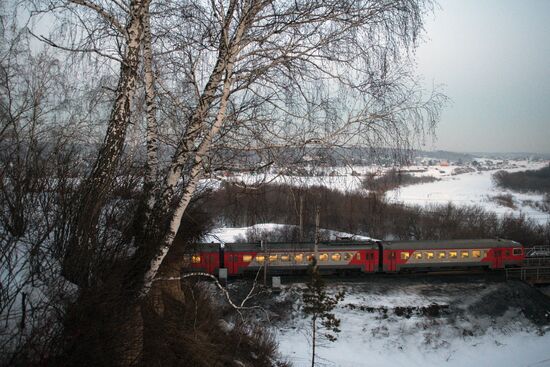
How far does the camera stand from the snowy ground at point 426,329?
1380cm

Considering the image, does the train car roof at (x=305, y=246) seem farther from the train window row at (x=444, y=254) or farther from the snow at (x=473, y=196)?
the snow at (x=473, y=196)

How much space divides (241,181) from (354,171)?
3.90 ft

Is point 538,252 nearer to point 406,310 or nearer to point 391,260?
point 391,260

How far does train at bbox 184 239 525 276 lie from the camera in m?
16.9

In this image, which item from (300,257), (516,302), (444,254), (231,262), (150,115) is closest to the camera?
(150,115)

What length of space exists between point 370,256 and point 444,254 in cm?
373

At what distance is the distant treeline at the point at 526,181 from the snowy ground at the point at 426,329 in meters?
52.0

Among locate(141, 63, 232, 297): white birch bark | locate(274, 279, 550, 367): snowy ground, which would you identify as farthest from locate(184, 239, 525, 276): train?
locate(141, 63, 232, 297): white birch bark

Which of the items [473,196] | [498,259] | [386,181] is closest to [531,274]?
[498,259]

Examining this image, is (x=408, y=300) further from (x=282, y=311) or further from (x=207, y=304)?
(x=207, y=304)

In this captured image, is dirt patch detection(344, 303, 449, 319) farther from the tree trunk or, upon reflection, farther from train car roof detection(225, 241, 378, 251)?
the tree trunk

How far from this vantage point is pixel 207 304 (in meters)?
7.19

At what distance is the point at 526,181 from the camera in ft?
219

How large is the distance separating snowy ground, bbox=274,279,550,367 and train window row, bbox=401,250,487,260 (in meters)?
1.18
